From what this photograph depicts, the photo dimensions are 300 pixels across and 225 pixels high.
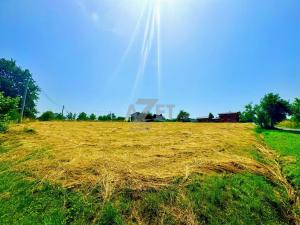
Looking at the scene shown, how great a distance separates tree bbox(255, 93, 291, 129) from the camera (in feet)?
56.8

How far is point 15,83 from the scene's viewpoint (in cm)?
4541

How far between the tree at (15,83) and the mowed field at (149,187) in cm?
4082

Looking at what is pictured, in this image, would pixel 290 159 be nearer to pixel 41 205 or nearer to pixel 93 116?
pixel 41 205

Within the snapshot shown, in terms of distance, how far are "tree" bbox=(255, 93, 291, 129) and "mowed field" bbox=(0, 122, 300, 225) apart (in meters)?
10.1

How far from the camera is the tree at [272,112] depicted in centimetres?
1731

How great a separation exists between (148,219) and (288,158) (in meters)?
5.94

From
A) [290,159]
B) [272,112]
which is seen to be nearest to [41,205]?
[290,159]

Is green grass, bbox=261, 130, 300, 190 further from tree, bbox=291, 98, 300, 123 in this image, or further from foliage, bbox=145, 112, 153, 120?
foliage, bbox=145, 112, 153, 120

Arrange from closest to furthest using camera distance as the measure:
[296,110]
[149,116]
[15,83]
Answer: [296,110]
[149,116]
[15,83]

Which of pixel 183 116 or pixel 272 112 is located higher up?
pixel 183 116

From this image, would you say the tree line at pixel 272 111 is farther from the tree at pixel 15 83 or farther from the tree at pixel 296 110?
the tree at pixel 15 83

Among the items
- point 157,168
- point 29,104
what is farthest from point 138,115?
point 29,104

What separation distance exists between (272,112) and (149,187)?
15658 millimetres

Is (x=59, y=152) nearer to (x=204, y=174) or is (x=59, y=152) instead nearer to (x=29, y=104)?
(x=204, y=174)
